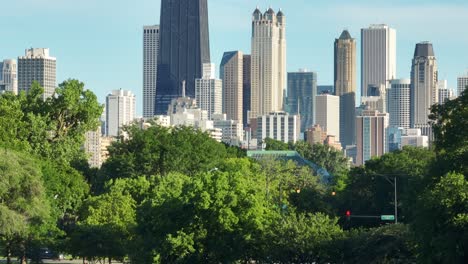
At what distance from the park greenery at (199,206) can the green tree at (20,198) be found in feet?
0.26

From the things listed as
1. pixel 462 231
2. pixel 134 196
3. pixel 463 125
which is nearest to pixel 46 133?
pixel 134 196

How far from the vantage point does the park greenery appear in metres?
65.2

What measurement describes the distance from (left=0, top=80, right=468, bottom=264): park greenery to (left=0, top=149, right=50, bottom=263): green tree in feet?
0.26

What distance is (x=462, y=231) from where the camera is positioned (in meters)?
58.2

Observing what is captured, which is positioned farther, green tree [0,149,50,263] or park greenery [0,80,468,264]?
green tree [0,149,50,263]

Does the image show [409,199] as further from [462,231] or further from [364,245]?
[462,231]

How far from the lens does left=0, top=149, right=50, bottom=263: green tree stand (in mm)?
80062

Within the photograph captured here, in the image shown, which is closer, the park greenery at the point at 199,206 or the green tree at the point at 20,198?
the park greenery at the point at 199,206

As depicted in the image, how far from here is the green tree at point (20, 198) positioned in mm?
80062

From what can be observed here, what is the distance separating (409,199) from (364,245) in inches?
141

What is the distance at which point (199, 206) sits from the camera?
250ft

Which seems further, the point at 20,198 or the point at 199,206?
the point at 20,198

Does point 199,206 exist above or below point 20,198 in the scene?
below

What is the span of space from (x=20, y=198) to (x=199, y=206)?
1184 centimetres
